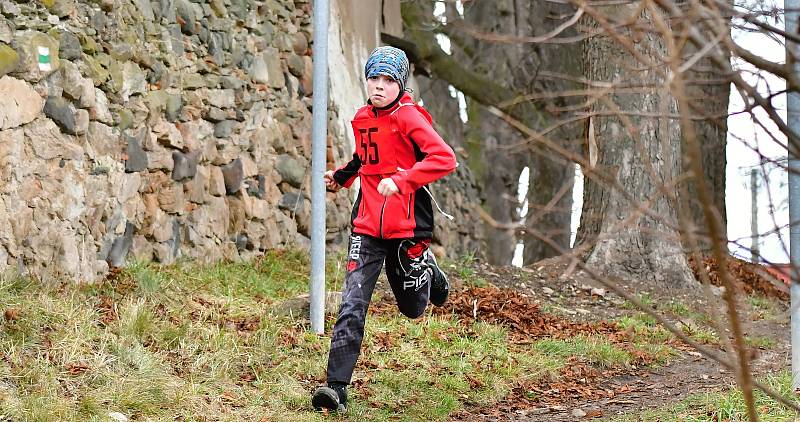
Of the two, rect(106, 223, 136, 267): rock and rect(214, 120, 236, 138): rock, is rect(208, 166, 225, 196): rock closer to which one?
rect(214, 120, 236, 138): rock

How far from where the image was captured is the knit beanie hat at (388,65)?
16.9ft

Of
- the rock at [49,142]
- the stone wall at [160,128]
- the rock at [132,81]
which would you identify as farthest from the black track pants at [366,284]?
the rock at [132,81]

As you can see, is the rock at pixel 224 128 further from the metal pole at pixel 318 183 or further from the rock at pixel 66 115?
the metal pole at pixel 318 183

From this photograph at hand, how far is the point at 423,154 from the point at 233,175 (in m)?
3.52

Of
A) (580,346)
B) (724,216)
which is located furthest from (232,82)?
(724,216)

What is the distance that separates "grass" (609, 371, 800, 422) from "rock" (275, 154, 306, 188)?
14.6 feet

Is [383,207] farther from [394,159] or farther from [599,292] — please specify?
[599,292]

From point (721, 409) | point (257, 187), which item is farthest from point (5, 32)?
point (721, 409)

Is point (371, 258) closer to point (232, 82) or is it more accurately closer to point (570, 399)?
point (570, 399)

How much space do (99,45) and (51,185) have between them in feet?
3.51

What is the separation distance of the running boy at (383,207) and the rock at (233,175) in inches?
128

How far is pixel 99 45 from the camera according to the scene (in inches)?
269

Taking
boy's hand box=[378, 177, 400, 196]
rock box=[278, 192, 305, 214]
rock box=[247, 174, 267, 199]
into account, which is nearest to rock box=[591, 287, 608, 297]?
rock box=[278, 192, 305, 214]

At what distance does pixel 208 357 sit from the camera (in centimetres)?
566
